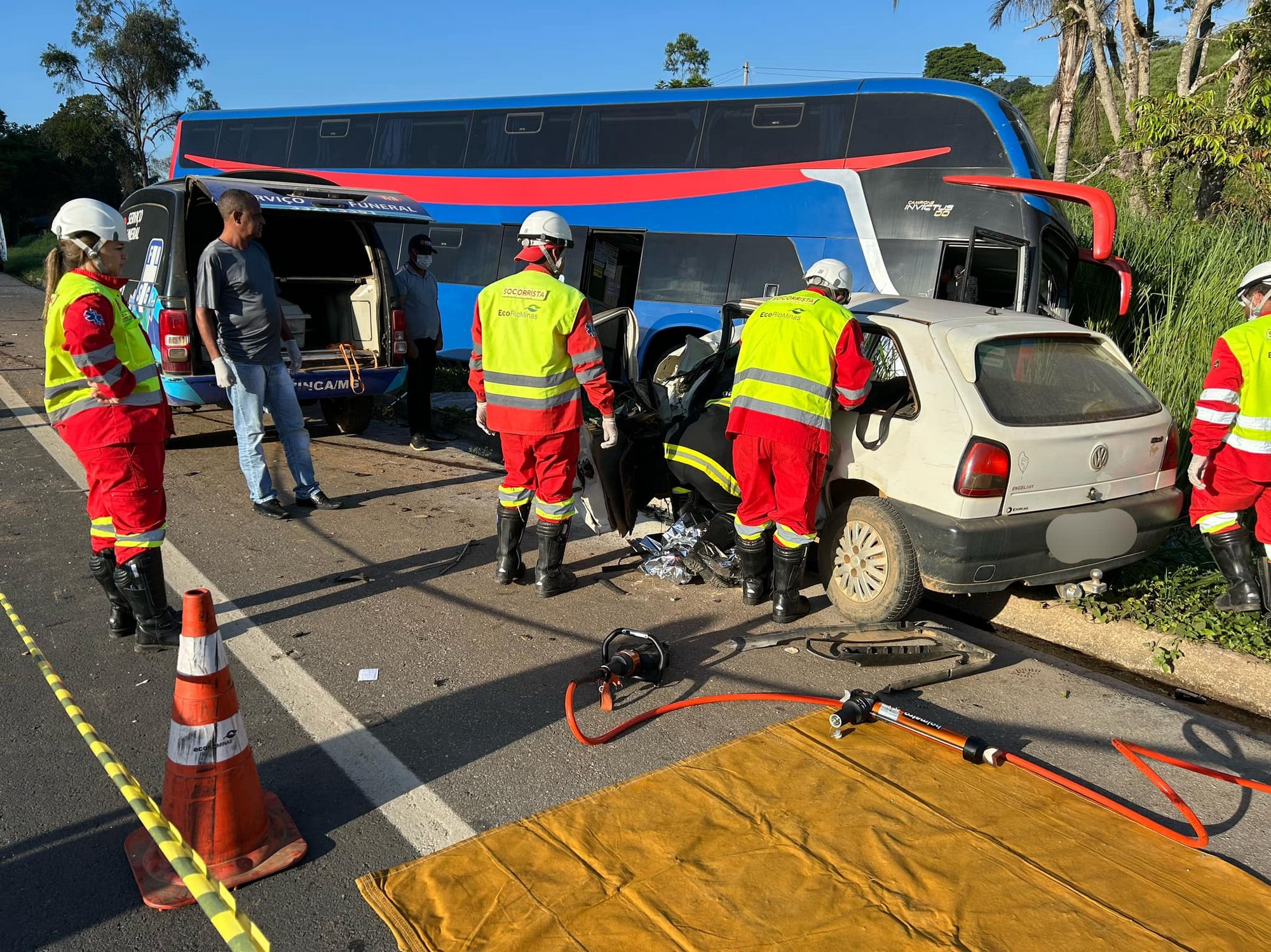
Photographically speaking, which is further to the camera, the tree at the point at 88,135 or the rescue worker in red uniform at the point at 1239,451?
the tree at the point at 88,135

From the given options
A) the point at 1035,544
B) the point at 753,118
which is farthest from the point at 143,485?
the point at 753,118

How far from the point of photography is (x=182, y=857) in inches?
104

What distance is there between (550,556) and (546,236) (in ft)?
5.50

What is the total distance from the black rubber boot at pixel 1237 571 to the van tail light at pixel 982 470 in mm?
1444

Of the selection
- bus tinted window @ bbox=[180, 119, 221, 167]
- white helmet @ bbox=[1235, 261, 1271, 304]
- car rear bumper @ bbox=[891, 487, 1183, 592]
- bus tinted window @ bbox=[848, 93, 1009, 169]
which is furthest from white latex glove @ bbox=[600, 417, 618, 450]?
bus tinted window @ bbox=[180, 119, 221, 167]

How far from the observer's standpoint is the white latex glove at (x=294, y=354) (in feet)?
21.5

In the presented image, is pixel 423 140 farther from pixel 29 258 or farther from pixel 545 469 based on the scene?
pixel 29 258

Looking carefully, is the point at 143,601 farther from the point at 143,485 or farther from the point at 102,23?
the point at 102,23

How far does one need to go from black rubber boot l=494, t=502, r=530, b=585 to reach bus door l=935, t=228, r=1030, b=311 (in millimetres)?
4175

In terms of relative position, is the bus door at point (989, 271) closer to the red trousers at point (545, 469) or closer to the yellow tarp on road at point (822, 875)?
the red trousers at point (545, 469)

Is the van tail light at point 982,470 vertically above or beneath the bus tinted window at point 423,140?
beneath

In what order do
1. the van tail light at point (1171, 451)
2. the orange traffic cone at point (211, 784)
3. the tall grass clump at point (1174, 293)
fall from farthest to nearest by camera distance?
the tall grass clump at point (1174, 293)
the van tail light at point (1171, 451)
the orange traffic cone at point (211, 784)

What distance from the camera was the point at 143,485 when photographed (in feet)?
13.6

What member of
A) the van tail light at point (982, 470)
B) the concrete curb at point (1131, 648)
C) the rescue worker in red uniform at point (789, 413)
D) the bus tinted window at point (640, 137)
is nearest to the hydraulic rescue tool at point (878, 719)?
the van tail light at point (982, 470)
